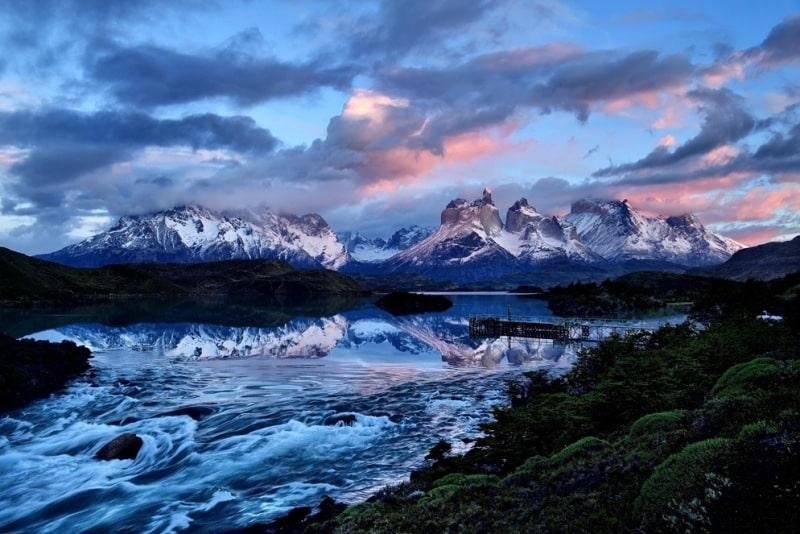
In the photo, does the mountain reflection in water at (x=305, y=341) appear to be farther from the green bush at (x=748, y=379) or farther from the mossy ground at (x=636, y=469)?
the green bush at (x=748, y=379)

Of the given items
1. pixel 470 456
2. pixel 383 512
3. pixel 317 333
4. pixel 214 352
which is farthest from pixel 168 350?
pixel 383 512

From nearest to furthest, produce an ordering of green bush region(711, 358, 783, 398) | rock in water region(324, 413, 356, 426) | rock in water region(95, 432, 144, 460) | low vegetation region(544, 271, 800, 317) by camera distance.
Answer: green bush region(711, 358, 783, 398) < rock in water region(95, 432, 144, 460) < rock in water region(324, 413, 356, 426) < low vegetation region(544, 271, 800, 317)

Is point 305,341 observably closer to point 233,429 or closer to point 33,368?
point 33,368

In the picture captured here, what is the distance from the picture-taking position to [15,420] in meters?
43.0

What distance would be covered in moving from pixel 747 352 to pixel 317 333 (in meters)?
90.9

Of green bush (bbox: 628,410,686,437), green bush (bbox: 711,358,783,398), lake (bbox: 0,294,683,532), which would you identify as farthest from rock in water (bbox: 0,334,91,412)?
green bush (bbox: 711,358,783,398)

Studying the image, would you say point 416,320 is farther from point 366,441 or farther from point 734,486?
point 734,486

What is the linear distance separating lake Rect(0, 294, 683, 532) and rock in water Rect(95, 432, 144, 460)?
0.64 m

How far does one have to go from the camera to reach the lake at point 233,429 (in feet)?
88.7

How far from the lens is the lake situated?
2703cm

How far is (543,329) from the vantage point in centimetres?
10862

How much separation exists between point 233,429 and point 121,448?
7.65 meters

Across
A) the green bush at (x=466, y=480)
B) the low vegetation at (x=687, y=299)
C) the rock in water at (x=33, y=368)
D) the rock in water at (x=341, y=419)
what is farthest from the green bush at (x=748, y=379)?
the low vegetation at (x=687, y=299)

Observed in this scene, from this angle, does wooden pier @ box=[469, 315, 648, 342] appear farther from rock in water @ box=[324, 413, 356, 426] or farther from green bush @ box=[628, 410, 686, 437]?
green bush @ box=[628, 410, 686, 437]
